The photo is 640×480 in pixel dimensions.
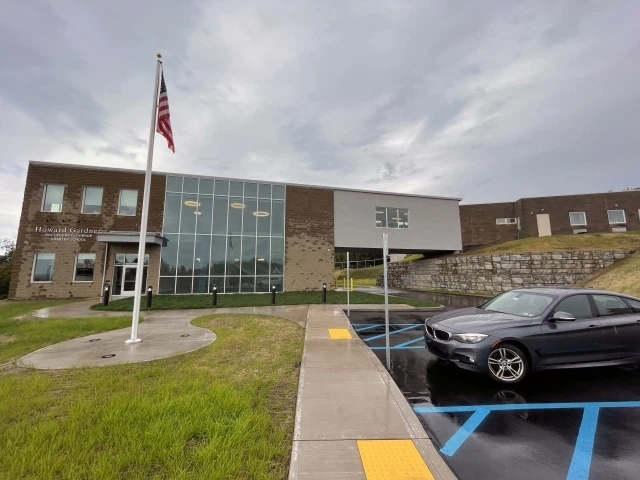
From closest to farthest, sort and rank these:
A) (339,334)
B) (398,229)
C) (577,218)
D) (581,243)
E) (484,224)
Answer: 1. (339,334)
2. (581,243)
3. (398,229)
4. (577,218)
5. (484,224)

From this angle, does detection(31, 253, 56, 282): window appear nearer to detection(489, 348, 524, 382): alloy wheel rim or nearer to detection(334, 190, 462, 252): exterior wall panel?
detection(334, 190, 462, 252): exterior wall panel

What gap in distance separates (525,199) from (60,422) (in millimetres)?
34160

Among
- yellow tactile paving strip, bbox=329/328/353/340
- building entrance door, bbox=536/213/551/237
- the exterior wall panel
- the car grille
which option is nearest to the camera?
the car grille

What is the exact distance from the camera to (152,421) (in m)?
3.21

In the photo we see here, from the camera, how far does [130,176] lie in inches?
768

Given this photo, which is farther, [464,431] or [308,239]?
[308,239]

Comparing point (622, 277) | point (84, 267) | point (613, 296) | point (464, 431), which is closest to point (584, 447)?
point (464, 431)

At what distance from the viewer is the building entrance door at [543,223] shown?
2777 centimetres

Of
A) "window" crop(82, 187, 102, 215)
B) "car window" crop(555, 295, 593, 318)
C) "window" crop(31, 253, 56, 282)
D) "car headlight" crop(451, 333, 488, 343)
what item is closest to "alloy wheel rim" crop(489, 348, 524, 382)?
"car headlight" crop(451, 333, 488, 343)

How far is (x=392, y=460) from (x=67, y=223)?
22.8m

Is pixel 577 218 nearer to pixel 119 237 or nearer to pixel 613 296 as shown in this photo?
pixel 613 296

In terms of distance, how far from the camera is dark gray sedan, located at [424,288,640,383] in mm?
4703

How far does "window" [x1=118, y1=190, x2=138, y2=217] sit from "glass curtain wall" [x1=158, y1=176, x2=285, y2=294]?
1.89 meters

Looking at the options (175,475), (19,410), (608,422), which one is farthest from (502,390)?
(19,410)
